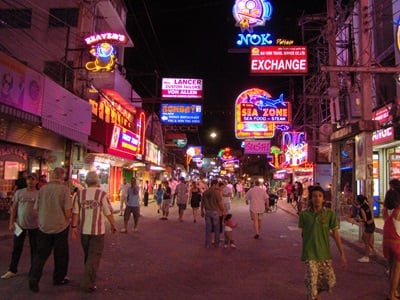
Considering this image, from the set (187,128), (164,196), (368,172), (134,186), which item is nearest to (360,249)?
(368,172)

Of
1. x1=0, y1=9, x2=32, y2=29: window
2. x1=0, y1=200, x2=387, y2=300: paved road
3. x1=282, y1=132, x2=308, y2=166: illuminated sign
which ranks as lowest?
x1=0, y1=200, x2=387, y2=300: paved road

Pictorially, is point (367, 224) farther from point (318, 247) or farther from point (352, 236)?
point (318, 247)

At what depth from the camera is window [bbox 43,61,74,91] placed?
61.8 ft

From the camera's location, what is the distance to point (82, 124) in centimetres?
1855

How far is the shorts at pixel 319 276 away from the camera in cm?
546

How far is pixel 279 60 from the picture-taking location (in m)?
18.2

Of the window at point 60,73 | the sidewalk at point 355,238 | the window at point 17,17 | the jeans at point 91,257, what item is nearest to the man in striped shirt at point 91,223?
the jeans at point 91,257

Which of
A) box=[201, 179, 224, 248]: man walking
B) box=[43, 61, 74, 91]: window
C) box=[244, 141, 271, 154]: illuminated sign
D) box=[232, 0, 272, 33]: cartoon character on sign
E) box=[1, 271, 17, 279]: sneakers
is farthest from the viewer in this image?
→ box=[244, 141, 271, 154]: illuminated sign

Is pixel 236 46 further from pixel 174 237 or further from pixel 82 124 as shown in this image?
pixel 174 237

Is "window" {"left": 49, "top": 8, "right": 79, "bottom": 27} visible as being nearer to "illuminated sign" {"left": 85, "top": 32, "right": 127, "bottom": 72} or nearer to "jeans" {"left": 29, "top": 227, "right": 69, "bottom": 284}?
"illuminated sign" {"left": 85, "top": 32, "right": 127, "bottom": 72}

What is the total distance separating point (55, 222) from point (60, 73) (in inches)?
580

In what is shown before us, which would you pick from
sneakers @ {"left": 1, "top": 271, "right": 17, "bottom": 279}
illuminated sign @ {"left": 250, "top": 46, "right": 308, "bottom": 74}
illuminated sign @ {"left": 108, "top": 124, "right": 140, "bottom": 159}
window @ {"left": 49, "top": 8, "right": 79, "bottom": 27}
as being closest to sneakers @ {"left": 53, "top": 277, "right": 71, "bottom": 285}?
sneakers @ {"left": 1, "top": 271, "right": 17, "bottom": 279}

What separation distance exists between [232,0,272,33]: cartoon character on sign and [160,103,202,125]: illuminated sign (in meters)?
14.0

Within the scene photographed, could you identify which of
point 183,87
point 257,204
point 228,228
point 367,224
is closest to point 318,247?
point 367,224
